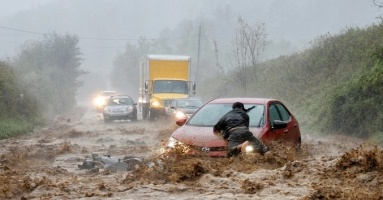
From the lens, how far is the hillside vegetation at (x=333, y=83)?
20797mm

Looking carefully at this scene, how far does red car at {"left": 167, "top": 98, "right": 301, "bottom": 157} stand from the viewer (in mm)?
10344

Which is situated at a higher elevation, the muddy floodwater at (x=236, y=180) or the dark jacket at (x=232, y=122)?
the dark jacket at (x=232, y=122)

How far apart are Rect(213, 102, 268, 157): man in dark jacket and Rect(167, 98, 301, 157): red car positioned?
15 cm

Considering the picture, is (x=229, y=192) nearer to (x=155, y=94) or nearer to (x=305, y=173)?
(x=305, y=173)

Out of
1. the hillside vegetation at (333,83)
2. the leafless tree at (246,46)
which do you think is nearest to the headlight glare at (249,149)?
the hillside vegetation at (333,83)

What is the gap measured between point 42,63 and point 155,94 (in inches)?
1355

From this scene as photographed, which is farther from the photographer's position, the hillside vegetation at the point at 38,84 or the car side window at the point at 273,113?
the hillside vegetation at the point at 38,84

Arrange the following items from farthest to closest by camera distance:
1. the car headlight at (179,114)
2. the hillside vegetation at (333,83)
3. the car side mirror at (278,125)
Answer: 1. the car headlight at (179,114)
2. the hillside vegetation at (333,83)
3. the car side mirror at (278,125)

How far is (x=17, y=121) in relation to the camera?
28703mm

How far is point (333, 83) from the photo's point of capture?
2981 centimetres

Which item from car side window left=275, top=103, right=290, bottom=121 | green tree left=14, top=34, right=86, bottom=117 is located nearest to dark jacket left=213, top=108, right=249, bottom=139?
car side window left=275, top=103, right=290, bottom=121

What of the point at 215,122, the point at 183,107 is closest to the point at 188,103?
the point at 183,107

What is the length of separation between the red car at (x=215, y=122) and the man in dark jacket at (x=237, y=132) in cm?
15

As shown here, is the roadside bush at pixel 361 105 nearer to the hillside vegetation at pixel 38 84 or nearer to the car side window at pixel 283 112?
the car side window at pixel 283 112
